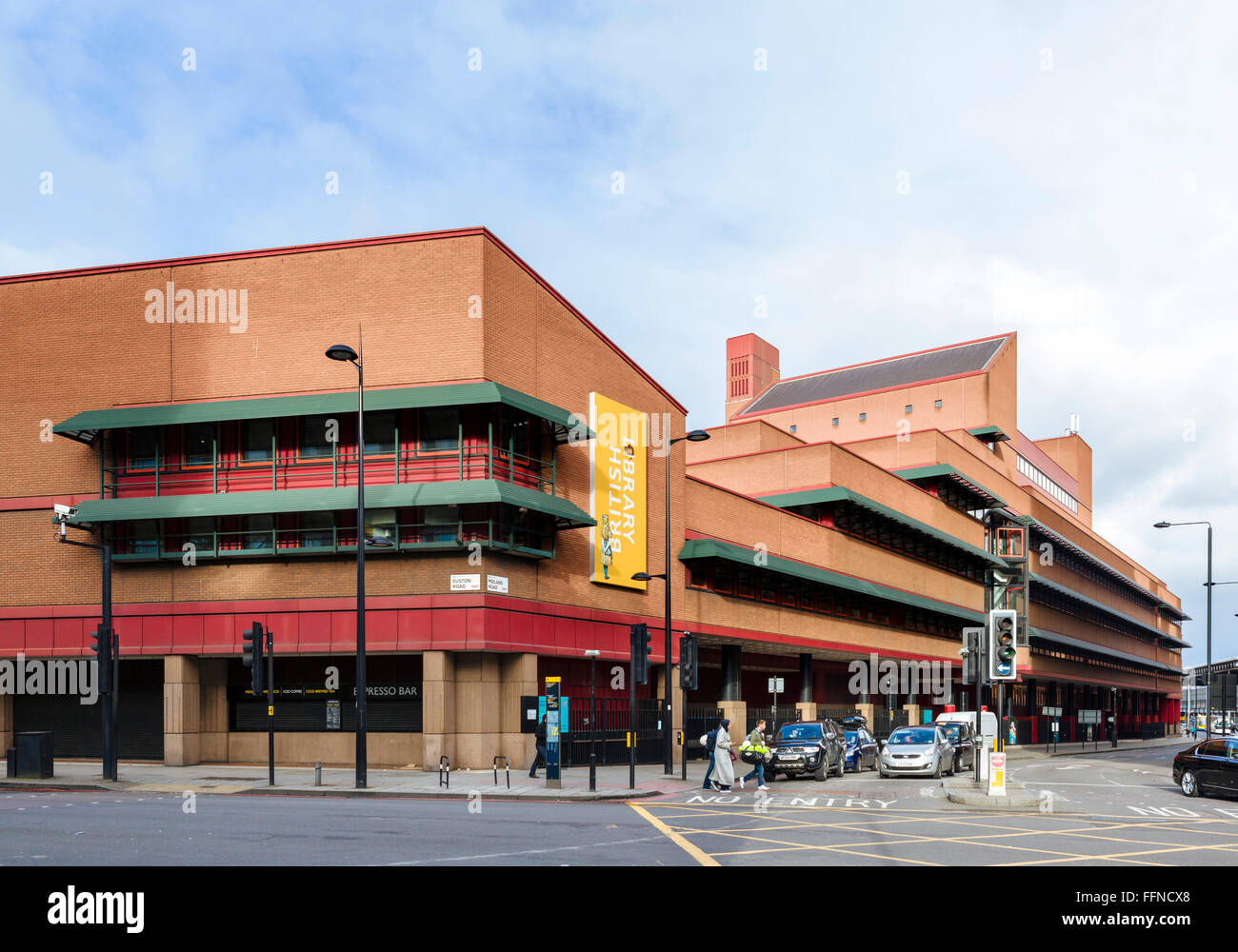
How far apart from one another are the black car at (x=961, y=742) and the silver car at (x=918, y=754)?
51 cm

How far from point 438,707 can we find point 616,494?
1038cm

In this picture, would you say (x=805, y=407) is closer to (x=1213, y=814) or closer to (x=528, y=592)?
(x=528, y=592)

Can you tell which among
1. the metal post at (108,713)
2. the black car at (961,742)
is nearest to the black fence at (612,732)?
the black car at (961,742)

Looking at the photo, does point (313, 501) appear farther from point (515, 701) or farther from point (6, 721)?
point (6, 721)

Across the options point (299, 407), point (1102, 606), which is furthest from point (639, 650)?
point (1102, 606)

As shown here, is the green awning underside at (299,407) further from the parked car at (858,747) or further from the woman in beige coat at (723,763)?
the parked car at (858,747)

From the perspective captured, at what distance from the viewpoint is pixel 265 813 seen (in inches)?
731

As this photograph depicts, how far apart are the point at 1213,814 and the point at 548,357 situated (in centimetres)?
2122

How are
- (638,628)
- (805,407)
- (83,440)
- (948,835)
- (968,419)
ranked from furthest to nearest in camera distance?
(805,407)
(968,419)
(83,440)
(638,628)
(948,835)

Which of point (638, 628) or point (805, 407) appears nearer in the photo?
point (638, 628)

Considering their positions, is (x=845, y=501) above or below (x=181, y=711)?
above

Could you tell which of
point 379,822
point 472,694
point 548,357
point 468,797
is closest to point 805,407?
point 548,357

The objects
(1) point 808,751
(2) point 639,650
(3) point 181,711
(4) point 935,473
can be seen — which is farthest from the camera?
(4) point 935,473

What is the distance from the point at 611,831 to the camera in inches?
653
